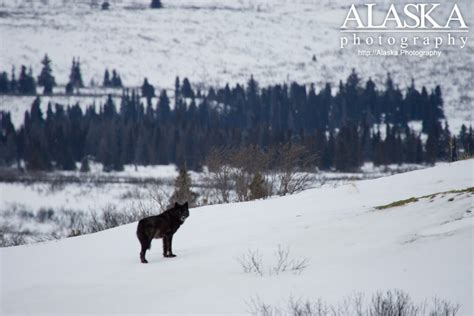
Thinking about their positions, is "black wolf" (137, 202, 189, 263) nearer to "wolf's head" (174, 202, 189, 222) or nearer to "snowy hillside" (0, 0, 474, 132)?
"wolf's head" (174, 202, 189, 222)

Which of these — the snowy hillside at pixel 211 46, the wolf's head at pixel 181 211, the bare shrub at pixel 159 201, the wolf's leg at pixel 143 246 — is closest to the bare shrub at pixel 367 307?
the wolf's leg at pixel 143 246

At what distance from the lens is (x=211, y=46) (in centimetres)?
12419

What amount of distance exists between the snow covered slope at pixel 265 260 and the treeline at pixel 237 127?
168ft

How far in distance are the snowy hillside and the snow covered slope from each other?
263 ft

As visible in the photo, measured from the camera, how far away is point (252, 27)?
135500mm

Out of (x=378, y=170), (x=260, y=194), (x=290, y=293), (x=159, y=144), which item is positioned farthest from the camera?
(x=159, y=144)

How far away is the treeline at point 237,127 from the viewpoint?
73.2 meters

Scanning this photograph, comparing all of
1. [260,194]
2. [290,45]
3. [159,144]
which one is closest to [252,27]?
[290,45]

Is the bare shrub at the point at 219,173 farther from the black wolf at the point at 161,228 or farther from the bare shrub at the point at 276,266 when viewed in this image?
Result: the bare shrub at the point at 276,266

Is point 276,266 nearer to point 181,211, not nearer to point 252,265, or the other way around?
point 252,265

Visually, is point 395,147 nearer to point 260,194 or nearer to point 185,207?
point 260,194

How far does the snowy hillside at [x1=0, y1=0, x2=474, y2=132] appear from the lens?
105 metres

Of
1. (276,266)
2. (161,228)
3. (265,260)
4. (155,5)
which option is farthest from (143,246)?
(155,5)

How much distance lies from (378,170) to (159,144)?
2981 cm
